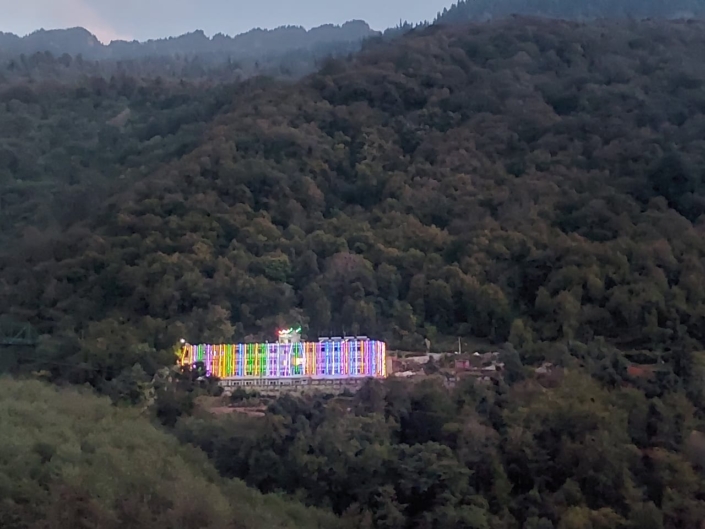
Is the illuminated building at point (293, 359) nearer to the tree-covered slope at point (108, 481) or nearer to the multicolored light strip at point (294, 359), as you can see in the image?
the multicolored light strip at point (294, 359)

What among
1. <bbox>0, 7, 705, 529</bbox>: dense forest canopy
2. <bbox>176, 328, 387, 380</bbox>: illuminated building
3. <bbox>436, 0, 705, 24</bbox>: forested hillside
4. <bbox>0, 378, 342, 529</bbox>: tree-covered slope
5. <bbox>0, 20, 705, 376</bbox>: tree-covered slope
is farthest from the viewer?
<bbox>436, 0, 705, 24</bbox>: forested hillside

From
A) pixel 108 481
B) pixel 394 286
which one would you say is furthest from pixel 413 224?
pixel 108 481

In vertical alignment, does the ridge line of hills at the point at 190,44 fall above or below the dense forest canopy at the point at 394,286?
above

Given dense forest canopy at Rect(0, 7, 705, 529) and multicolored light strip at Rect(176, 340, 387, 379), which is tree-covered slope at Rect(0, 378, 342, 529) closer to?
dense forest canopy at Rect(0, 7, 705, 529)

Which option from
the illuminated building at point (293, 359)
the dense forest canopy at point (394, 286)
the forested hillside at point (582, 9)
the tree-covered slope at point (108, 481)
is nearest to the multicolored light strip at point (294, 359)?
the illuminated building at point (293, 359)

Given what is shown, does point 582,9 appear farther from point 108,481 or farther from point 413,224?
point 108,481

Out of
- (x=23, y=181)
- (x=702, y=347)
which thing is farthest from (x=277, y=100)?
(x=702, y=347)

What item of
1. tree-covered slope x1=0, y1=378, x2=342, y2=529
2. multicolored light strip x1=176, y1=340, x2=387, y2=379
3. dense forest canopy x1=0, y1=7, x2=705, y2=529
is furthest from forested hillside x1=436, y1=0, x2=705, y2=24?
tree-covered slope x1=0, y1=378, x2=342, y2=529

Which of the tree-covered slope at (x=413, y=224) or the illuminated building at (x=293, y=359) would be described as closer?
the illuminated building at (x=293, y=359)
